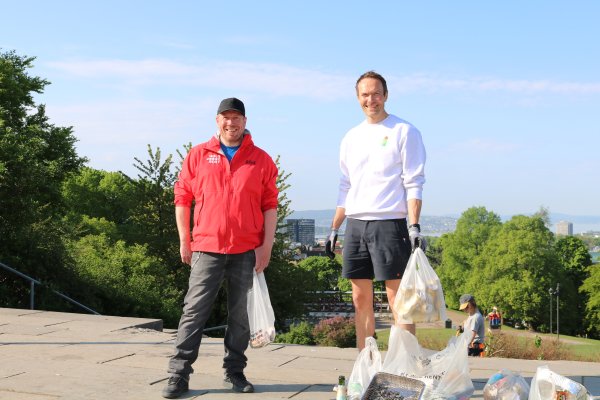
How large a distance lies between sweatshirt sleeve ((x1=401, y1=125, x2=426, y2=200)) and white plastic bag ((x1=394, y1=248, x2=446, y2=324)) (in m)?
0.41

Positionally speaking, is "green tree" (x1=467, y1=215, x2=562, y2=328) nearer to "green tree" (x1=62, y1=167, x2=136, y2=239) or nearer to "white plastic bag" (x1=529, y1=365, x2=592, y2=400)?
"green tree" (x1=62, y1=167, x2=136, y2=239)

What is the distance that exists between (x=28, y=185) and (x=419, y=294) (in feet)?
59.5

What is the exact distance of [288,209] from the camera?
3028 cm

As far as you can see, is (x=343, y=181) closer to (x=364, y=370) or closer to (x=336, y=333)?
(x=364, y=370)

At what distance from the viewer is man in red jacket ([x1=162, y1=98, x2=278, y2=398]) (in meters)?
4.52

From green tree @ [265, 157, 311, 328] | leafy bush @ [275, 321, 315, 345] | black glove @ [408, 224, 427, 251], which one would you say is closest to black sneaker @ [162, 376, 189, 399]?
black glove @ [408, 224, 427, 251]

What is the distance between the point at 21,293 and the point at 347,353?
332 inches

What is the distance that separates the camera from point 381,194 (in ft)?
14.7

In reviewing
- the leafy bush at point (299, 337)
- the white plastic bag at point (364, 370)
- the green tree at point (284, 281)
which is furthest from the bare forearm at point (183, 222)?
the green tree at point (284, 281)

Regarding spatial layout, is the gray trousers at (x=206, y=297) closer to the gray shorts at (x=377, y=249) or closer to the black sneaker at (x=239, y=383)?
the black sneaker at (x=239, y=383)

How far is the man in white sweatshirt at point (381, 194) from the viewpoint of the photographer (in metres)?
4.43

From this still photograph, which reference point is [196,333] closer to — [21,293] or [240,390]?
[240,390]

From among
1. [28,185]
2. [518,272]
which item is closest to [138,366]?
[28,185]

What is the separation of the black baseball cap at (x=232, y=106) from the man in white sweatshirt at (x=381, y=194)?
2.52 feet
